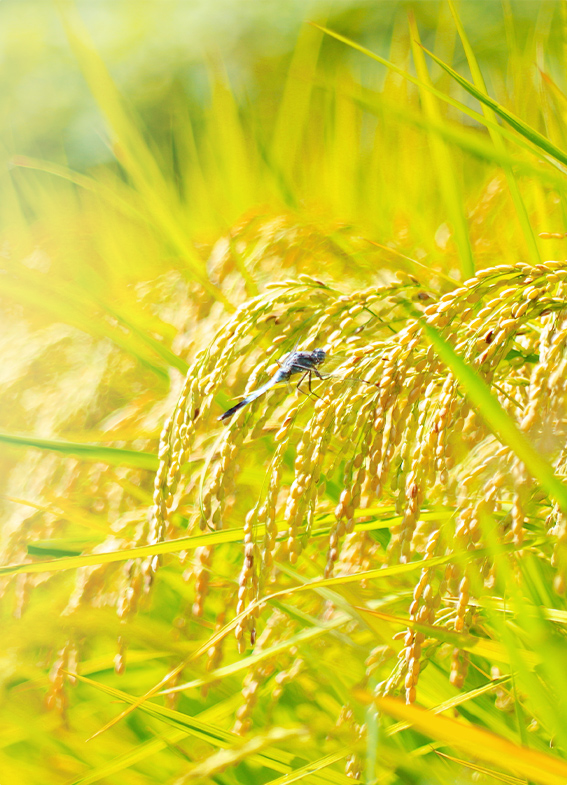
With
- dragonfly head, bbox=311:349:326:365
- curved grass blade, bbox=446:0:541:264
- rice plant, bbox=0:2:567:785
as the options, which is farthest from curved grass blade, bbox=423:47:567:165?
dragonfly head, bbox=311:349:326:365

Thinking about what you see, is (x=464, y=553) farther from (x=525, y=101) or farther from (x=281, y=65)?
(x=281, y=65)

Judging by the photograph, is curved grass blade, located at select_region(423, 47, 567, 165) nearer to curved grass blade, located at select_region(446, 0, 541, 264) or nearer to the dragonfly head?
curved grass blade, located at select_region(446, 0, 541, 264)

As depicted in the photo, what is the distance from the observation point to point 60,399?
0.99 metres

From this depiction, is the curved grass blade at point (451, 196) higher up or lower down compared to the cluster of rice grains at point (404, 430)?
higher up

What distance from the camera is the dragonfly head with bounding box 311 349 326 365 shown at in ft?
1.78

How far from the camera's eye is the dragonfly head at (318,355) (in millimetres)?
543

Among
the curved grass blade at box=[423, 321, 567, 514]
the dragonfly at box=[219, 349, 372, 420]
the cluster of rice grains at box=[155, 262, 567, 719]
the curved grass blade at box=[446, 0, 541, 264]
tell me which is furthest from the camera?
the curved grass blade at box=[446, 0, 541, 264]

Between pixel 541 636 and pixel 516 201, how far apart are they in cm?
56

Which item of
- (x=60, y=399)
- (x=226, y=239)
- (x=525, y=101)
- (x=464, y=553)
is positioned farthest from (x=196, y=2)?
(x=464, y=553)

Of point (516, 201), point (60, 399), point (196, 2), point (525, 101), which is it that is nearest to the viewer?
point (516, 201)

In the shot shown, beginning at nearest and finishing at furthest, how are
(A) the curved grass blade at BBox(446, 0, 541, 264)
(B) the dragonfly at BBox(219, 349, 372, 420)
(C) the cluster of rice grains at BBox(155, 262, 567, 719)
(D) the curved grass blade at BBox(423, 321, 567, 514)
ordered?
(D) the curved grass blade at BBox(423, 321, 567, 514) < (C) the cluster of rice grains at BBox(155, 262, 567, 719) < (B) the dragonfly at BBox(219, 349, 372, 420) < (A) the curved grass blade at BBox(446, 0, 541, 264)

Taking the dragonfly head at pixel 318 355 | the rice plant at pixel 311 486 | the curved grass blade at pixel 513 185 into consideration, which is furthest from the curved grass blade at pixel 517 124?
the dragonfly head at pixel 318 355

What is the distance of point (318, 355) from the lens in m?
0.54

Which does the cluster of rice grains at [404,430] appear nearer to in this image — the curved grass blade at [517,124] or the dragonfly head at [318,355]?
the dragonfly head at [318,355]
